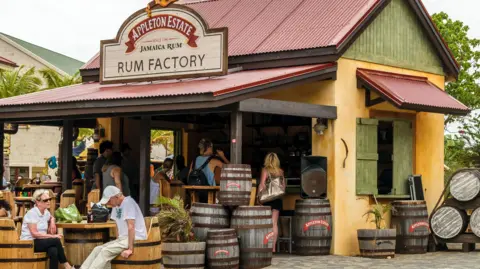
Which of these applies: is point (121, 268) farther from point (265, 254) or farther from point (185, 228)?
point (265, 254)

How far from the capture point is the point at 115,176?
17000mm

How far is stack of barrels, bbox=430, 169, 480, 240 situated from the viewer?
1747cm

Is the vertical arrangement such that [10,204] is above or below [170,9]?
below

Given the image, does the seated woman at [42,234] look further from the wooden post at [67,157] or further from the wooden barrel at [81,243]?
the wooden post at [67,157]

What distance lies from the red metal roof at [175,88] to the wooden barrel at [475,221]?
12.2 ft

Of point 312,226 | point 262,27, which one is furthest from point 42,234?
point 262,27

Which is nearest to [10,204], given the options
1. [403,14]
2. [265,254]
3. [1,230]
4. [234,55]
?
[1,230]

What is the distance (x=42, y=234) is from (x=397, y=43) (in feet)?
28.5

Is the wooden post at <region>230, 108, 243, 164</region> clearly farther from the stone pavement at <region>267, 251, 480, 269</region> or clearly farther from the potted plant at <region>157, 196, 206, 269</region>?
the stone pavement at <region>267, 251, 480, 269</region>

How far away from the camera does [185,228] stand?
13438 mm

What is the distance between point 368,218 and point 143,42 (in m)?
5.08

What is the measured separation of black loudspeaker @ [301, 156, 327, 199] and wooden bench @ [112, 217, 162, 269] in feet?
14.0

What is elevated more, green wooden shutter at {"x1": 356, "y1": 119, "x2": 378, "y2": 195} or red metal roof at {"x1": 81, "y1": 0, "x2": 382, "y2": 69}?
red metal roof at {"x1": 81, "y1": 0, "x2": 382, "y2": 69}

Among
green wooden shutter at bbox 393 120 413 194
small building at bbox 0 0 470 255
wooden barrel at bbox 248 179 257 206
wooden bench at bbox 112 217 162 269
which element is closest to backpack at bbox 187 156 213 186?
small building at bbox 0 0 470 255
